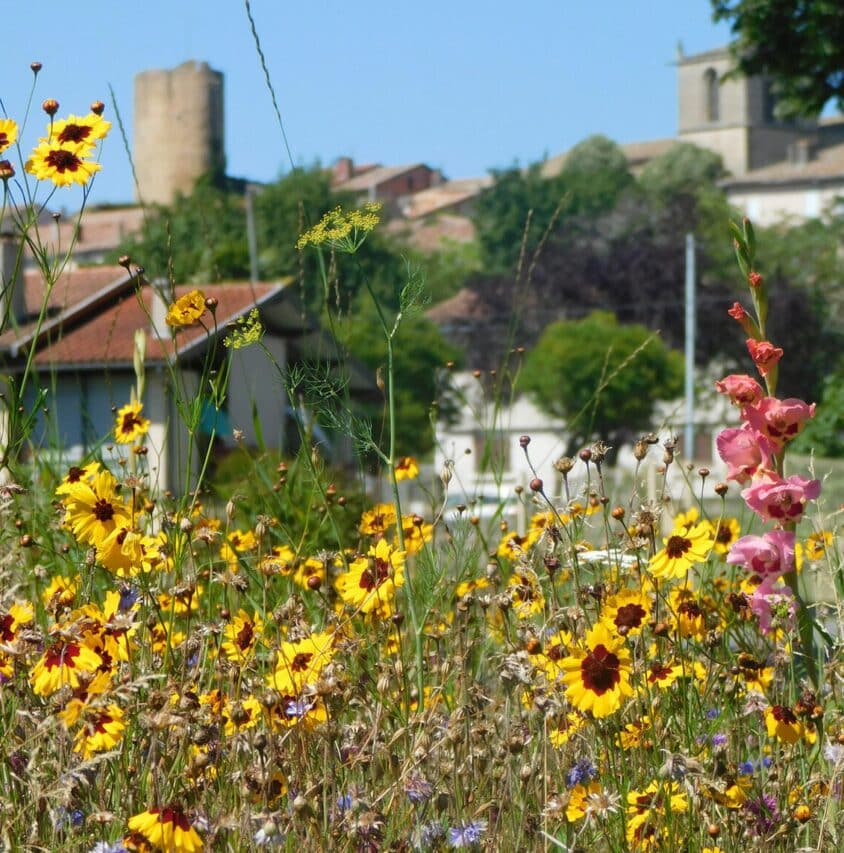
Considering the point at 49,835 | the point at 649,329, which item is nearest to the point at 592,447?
the point at 49,835

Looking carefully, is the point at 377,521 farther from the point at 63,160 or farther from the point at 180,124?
the point at 180,124

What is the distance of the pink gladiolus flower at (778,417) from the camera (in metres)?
2.14

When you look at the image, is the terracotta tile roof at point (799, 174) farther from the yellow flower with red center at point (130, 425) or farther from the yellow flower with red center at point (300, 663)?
the yellow flower with red center at point (300, 663)

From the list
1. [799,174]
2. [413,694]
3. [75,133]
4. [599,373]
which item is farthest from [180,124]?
[413,694]

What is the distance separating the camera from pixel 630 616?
7.60 feet

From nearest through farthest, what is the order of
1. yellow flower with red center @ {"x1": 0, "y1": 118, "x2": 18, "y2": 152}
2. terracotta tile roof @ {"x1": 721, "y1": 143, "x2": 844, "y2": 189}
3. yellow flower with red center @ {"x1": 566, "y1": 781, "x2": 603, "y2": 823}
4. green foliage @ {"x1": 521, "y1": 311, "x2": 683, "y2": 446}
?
yellow flower with red center @ {"x1": 566, "y1": 781, "x2": 603, "y2": 823}
yellow flower with red center @ {"x1": 0, "y1": 118, "x2": 18, "y2": 152}
green foliage @ {"x1": 521, "y1": 311, "x2": 683, "y2": 446}
terracotta tile roof @ {"x1": 721, "y1": 143, "x2": 844, "y2": 189}

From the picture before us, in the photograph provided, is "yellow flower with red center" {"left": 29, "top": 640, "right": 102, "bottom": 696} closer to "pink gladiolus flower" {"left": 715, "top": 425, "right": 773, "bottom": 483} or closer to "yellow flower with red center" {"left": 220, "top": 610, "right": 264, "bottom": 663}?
"yellow flower with red center" {"left": 220, "top": 610, "right": 264, "bottom": 663}

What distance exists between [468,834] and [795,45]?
14186 mm

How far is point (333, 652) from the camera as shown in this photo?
2.28m

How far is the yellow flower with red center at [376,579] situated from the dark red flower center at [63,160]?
0.86 m

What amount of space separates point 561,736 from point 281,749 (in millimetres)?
464

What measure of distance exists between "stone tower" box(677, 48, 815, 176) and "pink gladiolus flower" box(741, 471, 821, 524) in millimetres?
120136

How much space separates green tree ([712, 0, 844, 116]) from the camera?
48.7 ft

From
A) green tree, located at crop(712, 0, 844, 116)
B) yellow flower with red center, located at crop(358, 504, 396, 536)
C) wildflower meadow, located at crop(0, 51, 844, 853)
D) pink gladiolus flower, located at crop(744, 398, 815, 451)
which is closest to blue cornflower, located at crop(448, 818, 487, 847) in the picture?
wildflower meadow, located at crop(0, 51, 844, 853)
